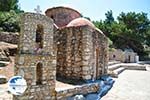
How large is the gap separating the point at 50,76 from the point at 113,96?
3.51m

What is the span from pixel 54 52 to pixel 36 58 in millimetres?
1781

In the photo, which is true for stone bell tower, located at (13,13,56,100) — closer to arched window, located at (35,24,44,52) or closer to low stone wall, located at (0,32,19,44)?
arched window, located at (35,24,44,52)

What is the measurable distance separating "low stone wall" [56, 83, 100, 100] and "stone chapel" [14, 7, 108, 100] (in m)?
0.27

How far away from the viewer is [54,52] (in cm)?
862

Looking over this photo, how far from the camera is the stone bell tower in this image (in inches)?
259

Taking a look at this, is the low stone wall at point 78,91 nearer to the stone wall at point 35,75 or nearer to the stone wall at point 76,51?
the stone wall at point 35,75

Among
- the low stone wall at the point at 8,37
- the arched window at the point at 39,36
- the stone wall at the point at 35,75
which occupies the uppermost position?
the low stone wall at the point at 8,37

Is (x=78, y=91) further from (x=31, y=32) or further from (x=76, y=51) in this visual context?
(x=31, y=32)

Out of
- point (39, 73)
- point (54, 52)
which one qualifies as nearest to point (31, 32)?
point (39, 73)

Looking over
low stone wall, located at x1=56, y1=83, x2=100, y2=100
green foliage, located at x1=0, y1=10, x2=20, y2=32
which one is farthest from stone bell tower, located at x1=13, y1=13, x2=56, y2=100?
green foliage, located at x1=0, y1=10, x2=20, y2=32

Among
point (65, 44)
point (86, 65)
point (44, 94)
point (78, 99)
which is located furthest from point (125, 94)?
point (44, 94)

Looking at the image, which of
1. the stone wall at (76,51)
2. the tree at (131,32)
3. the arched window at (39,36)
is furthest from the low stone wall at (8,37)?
the tree at (131,32)

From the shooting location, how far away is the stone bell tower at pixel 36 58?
6.59m

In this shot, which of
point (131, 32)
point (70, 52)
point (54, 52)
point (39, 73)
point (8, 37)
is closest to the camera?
point (39, 73)
